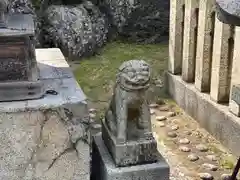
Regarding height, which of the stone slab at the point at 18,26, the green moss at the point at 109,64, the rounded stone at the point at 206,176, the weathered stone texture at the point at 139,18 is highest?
the stone slab at the point at 18,26

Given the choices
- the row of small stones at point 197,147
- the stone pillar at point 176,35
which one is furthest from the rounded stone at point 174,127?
the stone pillar at point 176,35

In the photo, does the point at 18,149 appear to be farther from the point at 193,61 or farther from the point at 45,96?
the point at 193,61

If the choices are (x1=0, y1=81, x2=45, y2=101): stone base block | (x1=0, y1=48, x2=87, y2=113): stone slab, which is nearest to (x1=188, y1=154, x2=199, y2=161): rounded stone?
(x1=0, y1=48, x2=87, y2=113): stone slab

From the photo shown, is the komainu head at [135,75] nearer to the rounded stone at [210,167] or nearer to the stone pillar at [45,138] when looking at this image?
the stone pillar at [45,138]

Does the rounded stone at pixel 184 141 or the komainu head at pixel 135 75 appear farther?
the rounded stone at pixel 184 141

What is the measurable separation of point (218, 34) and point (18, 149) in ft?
7.06

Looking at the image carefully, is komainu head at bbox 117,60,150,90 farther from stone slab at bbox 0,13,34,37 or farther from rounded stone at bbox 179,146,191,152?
rounded stone at bbox 179,146,191,152

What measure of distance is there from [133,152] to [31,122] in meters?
0.59

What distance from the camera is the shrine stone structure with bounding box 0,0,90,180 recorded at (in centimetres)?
262

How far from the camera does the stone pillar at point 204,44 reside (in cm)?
428

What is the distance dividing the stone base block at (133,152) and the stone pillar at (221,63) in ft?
5.05

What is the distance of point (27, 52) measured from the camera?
266 centimetres

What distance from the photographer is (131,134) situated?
2.80 metres

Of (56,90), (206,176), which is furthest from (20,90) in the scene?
(206,176)
